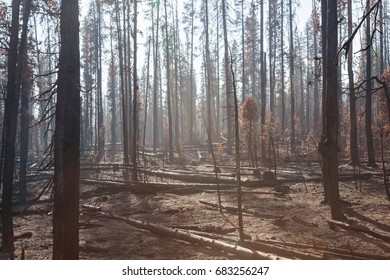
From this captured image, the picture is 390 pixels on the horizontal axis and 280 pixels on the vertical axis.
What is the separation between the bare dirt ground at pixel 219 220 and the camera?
6773 millimetres

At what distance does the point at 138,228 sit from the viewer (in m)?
9.05

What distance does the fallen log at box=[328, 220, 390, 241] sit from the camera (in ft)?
21.8

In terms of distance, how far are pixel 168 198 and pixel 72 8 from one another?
27.5 feet

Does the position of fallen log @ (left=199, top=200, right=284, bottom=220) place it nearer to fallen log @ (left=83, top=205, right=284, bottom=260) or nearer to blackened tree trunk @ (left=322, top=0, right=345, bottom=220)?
blackened tree trunk @ (left=322, top=0, right=345, bottom=220)

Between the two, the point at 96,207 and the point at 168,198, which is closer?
the point at 96,207

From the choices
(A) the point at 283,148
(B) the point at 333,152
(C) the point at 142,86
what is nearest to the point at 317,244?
(B) the point at 333,152

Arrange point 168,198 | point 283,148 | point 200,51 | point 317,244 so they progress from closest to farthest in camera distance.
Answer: point 317,244 < point 168,198 < point 283,148 < point 200,51

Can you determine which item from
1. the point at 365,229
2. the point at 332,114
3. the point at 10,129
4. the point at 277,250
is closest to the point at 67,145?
the point at 277,250

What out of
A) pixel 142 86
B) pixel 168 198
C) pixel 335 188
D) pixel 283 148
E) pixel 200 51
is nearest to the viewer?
pixel 335 188

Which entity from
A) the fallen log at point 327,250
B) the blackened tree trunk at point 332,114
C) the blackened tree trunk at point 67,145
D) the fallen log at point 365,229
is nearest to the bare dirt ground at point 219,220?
the fallen log at point 327,250

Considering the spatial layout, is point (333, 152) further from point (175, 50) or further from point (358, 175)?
point (175, 50)

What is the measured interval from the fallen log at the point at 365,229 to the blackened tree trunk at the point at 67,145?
547 cm

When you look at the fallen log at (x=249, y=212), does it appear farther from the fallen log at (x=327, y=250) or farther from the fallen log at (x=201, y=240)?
the fallen log at (x=201, y=240)

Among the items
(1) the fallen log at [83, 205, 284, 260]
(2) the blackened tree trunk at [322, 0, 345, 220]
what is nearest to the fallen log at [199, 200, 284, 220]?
(2) the blackened tree trunk at [322, 0, 345, 220]
